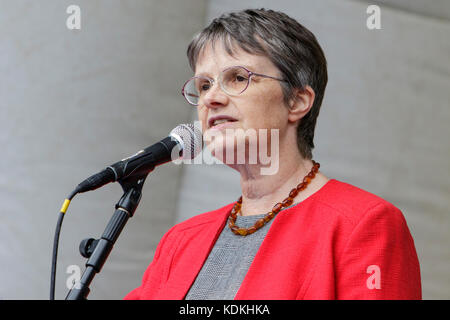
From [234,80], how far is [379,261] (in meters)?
0.65

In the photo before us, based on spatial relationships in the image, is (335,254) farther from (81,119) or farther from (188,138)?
(81,119)

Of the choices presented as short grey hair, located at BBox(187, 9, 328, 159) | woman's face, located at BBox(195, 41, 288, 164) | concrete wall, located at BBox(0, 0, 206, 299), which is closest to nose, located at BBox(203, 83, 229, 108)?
woman's face, located at BBox(195, 41, 288, 164)

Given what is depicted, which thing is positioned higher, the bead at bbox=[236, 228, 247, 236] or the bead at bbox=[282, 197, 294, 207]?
the bead at bbox=[282, 197, 294, 207]

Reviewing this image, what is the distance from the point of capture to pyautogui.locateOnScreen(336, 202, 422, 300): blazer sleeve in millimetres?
1211

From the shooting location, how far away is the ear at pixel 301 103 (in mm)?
1609

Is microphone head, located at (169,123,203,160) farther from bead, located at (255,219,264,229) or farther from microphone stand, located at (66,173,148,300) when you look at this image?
bead, located at (255,219,264,229)

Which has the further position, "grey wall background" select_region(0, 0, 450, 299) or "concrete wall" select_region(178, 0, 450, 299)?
"concrete wall" select_region(178, 0, 450, 299)

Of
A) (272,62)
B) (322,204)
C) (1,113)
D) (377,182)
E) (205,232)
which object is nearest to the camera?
(322,204)

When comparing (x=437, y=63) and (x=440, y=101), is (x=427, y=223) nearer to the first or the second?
(x=440, y=101)

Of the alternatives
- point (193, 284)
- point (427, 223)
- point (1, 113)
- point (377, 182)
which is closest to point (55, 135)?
point (1, 113)

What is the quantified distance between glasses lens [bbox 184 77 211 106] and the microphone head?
0.80 feet

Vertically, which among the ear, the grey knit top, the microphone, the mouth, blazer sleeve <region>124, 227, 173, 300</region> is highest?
the ear

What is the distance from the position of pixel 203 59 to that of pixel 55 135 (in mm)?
879

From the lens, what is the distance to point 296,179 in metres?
1.58
